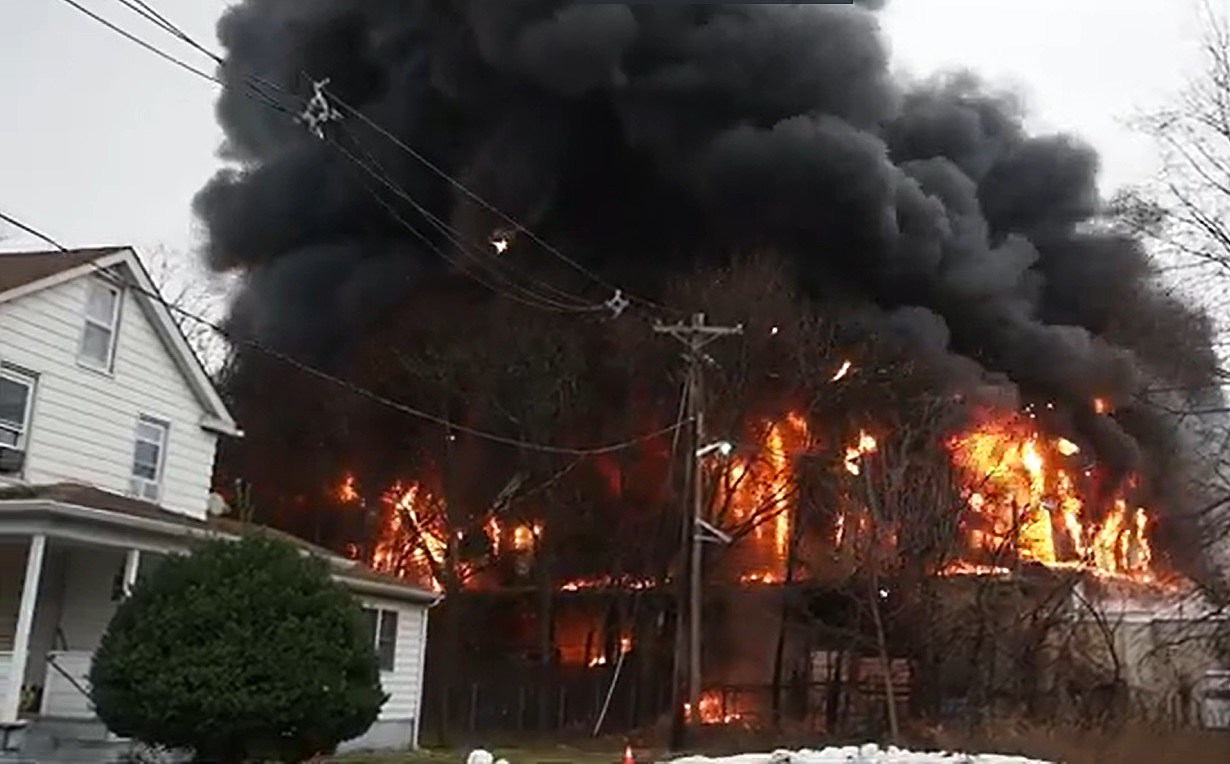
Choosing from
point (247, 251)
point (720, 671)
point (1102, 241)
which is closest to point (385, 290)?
point (247, 251)

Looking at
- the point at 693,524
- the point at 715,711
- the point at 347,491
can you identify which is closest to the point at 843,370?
the point at 715,711

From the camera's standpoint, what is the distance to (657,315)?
26266mm

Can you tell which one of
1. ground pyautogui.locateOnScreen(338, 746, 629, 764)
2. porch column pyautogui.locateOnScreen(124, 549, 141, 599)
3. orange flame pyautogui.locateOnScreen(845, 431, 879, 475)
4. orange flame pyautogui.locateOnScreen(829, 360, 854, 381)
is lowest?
ground pyautogui.locateOnScreen(338, 746, 629, 764)

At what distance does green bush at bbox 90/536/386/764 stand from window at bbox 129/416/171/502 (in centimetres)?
511

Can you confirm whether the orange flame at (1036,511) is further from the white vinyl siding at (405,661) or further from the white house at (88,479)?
the white house at (88,479)

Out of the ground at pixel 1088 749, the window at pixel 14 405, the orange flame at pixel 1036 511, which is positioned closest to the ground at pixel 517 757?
the ground at pixel 1088 749

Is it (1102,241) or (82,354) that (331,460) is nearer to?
(82,354)

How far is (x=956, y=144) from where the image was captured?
36.4 m

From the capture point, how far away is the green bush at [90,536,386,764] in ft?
34.7

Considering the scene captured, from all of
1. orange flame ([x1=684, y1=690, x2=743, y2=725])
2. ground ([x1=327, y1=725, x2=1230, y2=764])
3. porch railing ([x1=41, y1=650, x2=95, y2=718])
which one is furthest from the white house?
orange flame ([x1=684, y1=690, x2=743, y2=725])

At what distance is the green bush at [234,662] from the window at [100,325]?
5.01 metres

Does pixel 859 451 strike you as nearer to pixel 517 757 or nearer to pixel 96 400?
pixel 517 757

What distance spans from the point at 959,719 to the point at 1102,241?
1656 cm

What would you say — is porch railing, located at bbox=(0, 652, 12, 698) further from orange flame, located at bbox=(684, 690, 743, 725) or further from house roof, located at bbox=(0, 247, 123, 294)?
orange flame, located at bbox=(684, 690, 743, 725)
